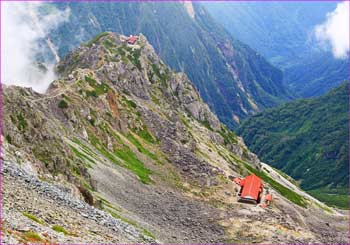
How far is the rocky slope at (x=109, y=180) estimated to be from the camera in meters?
55.1

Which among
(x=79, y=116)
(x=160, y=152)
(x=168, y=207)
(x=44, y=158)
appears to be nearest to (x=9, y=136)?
(x=44, y=158)

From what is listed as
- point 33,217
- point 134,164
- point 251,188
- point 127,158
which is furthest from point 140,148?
point 33,217

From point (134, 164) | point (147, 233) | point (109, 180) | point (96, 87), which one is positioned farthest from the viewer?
point (96, 87)

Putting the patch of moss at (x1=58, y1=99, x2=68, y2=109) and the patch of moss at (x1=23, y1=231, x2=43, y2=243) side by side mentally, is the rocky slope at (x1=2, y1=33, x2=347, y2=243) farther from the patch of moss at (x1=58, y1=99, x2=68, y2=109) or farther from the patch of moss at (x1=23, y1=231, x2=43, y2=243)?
the patch of moss at (x1=58, y1=99, x2=68, y2=109)

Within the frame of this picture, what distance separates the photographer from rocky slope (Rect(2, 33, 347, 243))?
55.1 m

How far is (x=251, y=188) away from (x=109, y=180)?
54626mm

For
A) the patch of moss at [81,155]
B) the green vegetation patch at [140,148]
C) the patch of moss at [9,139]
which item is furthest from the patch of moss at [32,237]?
the green vegetation patch at [140,148]

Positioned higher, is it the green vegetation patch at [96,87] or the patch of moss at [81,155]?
the green vegetation patch at [96,87]

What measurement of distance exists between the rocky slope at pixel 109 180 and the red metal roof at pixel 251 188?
149 inches

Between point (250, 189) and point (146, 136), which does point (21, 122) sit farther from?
point (146, 136)

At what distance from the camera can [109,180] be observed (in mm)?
114625

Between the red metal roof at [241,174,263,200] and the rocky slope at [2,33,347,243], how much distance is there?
12.5 ft

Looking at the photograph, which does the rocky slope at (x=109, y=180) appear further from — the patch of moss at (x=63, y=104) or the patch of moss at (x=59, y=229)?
the patch of moss at (x=63, y=104)

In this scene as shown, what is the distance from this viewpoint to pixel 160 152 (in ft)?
531
